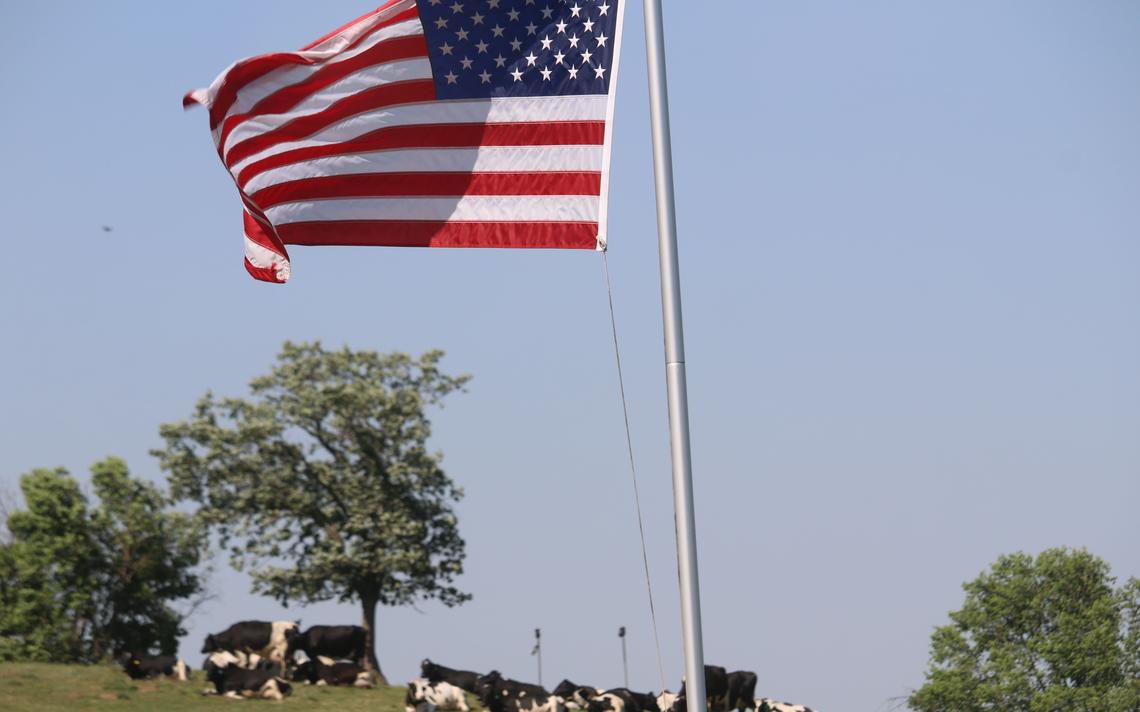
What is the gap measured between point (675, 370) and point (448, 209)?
2.88m

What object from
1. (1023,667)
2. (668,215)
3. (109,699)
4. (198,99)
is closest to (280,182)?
(198,99)

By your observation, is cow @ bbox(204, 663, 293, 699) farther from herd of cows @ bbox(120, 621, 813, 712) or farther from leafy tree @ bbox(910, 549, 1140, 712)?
leafy tree @ bbox(910, 549, 1140, 712)

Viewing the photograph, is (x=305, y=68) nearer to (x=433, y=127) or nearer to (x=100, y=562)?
(x=433, y=127)

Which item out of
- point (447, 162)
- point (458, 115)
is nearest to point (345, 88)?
point (458, 115)

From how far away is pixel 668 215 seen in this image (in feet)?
33.3

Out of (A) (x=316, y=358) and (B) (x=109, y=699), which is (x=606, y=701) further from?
(A) (x=316, y=358)

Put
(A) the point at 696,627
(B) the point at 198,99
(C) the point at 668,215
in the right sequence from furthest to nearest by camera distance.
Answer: (B) the point at 198,99 < (C) the point at 668,215 < (A) the point at 696,627

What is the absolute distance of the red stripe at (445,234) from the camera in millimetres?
11141

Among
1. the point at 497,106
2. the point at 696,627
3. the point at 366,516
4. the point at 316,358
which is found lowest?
the point at 696,627

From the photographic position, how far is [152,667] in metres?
33.4

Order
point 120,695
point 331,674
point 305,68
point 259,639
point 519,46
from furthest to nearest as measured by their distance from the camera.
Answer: point 259,639 → point 331,674 → point 120,695 → point 305,68 → point 519,46

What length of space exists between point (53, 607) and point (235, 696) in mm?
24274

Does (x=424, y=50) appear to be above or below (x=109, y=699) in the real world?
above

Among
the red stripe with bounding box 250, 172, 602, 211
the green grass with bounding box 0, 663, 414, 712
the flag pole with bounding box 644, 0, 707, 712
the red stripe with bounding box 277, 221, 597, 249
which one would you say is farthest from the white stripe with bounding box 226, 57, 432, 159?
the green grass with bounding box 0, 663, 414, 712
